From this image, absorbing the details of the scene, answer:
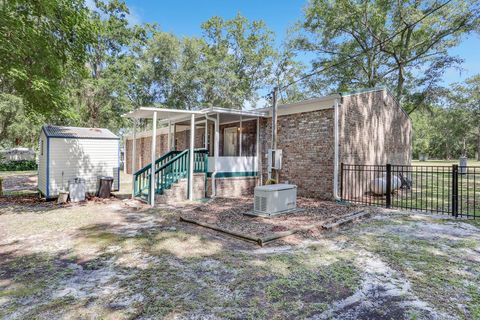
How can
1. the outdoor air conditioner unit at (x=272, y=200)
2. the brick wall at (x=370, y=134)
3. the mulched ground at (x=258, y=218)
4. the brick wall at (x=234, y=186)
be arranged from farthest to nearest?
the brick wall at (x=234, y=186) < the brick wall at (x=370, y=134) < the outdoor air conditioner unit at (x=272, y=200) < the mulched ground at (x=258, y=218)

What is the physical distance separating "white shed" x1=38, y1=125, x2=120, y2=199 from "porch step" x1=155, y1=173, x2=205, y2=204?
331 centimetres

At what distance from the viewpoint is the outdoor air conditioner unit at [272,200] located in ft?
22.4

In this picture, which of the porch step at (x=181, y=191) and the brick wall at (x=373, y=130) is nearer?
the porch step at (x=181, y=191)

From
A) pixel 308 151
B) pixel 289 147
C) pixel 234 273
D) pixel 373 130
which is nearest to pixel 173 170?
pixel 289 147

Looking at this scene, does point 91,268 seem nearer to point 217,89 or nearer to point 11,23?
point 11,23

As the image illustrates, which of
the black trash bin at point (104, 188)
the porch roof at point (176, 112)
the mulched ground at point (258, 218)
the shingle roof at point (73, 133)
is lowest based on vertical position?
the mulched ground at point (258, 218)

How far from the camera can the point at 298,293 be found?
3.06 metres

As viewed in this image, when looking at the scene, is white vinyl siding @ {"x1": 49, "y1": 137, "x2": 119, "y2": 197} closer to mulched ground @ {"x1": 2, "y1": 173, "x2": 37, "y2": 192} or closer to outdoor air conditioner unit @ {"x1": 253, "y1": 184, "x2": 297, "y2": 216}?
mulched ground @ {"x1": 2, "y1": 173, "x2": 37, "y2": 192}

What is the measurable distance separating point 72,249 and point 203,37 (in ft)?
86.5

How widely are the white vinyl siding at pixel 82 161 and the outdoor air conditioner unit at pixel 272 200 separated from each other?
659 cm

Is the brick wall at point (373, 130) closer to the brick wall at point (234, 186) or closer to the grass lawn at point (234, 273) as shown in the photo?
the brick wall at point (234, 186)

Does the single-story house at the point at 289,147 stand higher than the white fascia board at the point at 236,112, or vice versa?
the white fascia board at the point at 236,112

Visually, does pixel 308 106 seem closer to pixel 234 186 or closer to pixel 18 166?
pixel 234 186

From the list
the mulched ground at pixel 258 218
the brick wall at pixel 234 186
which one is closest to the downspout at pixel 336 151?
the mulched ground at pixel 258 218
